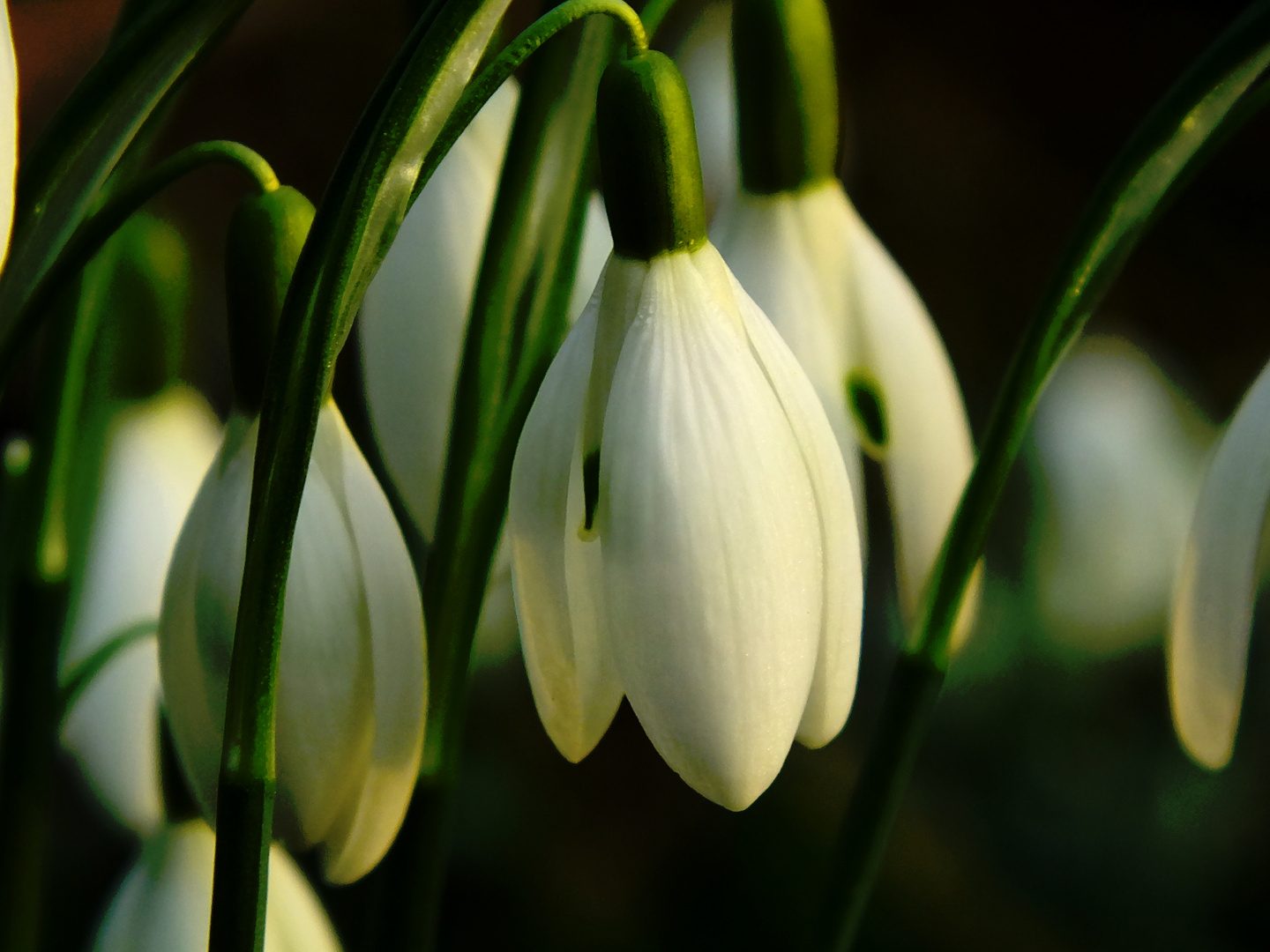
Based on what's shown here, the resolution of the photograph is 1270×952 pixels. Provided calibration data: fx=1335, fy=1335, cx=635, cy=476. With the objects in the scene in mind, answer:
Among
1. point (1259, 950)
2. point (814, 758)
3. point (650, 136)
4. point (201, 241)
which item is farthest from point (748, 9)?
point (201, 241)

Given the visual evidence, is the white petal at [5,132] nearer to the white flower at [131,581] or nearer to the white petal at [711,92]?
the white flower at [131,581]

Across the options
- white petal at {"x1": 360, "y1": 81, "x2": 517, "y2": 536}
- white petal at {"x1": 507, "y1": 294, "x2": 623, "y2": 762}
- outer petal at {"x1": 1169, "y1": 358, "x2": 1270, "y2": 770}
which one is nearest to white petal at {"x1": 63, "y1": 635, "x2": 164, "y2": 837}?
white petal at {"x1": 360, "y1": 81, "x2": 517, "y2": 536}

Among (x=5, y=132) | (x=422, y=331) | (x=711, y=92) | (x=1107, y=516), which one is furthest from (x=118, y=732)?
(x=1107, y=516)

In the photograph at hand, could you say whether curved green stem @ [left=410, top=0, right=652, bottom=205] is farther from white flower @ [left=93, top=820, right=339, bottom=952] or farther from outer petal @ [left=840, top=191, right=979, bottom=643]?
white flower @ [left=93, top=820, right=339, bottom=952]

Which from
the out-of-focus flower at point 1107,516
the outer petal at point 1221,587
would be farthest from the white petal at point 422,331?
the out-of-focus flower at point 1107,516

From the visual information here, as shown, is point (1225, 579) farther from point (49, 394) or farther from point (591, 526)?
point (49, 394)

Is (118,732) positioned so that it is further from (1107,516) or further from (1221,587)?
(1107,516)
